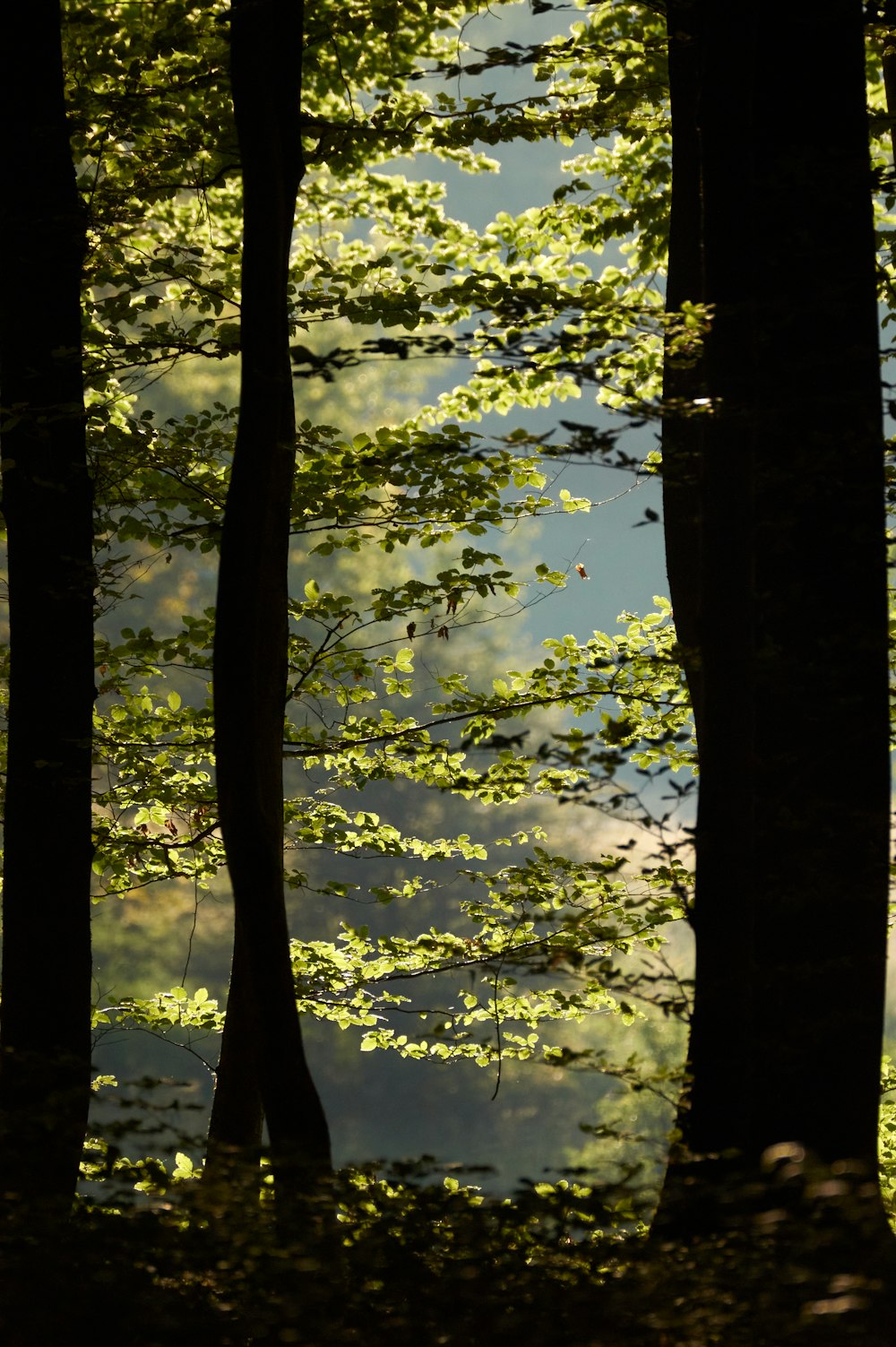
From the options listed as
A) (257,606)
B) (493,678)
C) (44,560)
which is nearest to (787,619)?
(493,678)

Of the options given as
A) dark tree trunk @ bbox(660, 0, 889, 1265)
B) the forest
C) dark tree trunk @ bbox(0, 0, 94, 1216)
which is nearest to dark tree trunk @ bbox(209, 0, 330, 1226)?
the forest

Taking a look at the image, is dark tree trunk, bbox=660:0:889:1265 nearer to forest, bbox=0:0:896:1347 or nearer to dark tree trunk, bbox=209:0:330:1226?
forest, bbox=0:0:896:1347

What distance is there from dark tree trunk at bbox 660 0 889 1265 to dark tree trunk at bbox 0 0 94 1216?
10.2 ft

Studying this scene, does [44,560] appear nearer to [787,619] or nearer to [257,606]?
[257,606]

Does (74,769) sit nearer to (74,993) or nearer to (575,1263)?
(74,993)

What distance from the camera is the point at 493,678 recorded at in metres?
5.95

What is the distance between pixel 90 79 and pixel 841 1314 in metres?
7.59

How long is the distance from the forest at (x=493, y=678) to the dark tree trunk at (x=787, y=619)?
0.02 metres

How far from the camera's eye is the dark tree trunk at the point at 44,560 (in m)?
5.41

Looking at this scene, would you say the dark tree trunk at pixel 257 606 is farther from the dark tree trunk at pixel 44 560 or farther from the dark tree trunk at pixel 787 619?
the dark tree trunk at pixel 44 560

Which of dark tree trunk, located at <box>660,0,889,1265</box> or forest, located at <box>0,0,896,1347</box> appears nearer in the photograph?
forest, located at <box>0,0,896,1347</box>

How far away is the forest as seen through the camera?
297 cm

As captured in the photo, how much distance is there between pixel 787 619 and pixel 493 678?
191 centimetres

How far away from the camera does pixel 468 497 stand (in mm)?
7145
